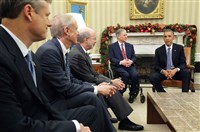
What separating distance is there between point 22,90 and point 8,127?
0.18m

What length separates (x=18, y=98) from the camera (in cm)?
114

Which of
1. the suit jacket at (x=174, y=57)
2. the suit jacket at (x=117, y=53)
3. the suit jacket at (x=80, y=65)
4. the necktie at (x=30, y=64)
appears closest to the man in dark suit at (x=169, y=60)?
the suit jacket at (x=174, y=57)

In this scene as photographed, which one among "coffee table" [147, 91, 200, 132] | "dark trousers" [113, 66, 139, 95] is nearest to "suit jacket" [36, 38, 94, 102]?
"coffee table" [147, 91, 200, 132]

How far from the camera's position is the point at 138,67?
6316 millimetres

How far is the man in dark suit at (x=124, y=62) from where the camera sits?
177 inches

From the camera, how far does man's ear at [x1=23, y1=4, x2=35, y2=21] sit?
3.95 feet

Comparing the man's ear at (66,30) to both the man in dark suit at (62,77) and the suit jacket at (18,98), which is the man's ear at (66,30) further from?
the suit jacket at (18,98)

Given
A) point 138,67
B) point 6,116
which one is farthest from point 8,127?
point 138,67

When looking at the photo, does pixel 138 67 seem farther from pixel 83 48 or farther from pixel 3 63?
pixel 3 63

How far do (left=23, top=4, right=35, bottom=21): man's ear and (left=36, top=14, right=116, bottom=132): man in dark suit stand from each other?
2.54 feet

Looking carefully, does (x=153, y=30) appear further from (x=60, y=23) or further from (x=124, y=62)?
(x=60, y=23)

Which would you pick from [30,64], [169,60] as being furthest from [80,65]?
[169,60]

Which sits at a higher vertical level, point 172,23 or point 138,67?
point 172,23

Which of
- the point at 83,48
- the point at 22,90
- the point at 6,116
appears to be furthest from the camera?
the point at 83,48
